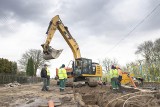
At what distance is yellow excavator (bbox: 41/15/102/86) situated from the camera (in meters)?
22.0

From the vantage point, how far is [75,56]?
24.7 meters

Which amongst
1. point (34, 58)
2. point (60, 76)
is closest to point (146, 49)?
point (34, 58)

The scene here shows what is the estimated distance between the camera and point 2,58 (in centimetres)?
4838

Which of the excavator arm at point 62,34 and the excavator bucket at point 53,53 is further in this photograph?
the excavator arm at point 62,34

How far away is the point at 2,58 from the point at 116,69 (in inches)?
1321

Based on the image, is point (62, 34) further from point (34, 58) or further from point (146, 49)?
point (34, 58)

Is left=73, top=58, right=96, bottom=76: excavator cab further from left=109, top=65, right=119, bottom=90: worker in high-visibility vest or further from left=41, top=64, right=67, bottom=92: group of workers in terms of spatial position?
left=109, top=65, right=119, bottom=90: worker in high-visibility vest

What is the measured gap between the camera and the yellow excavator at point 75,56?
21969 millimetres

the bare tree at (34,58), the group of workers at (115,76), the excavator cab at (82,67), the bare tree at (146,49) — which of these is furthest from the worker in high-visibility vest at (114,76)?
the bare tree at (34,58)

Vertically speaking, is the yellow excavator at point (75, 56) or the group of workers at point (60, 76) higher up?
the yellow excavator at point (75, 56)

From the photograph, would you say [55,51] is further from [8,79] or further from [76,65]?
[8,79]

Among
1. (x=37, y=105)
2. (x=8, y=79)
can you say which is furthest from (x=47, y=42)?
(x=8, y=79)

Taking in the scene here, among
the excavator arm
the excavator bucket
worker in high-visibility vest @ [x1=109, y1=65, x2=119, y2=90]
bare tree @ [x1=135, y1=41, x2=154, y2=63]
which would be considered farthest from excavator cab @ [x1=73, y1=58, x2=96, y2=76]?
bare tree @ [x1=135, y1=41, x2=154, y2=63]

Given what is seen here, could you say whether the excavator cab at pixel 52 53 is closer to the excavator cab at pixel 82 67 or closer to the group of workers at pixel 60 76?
the excavator cab at pixel 82 67
